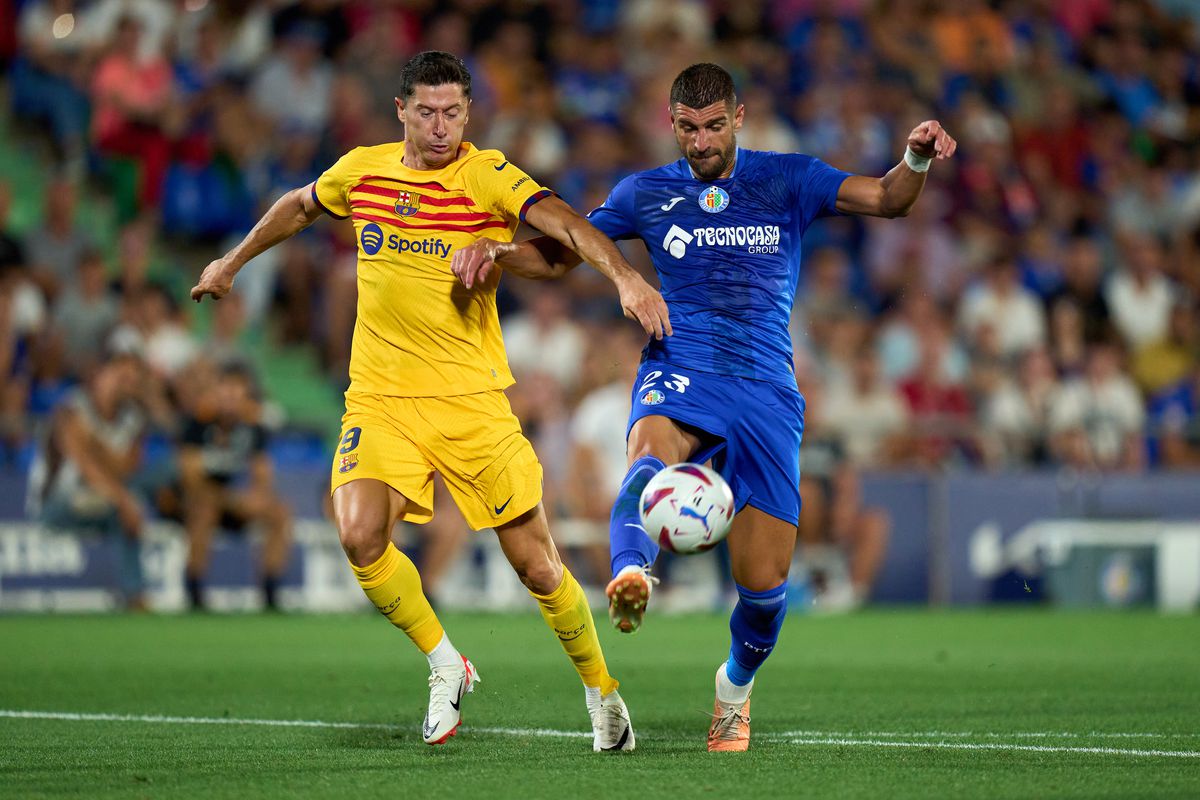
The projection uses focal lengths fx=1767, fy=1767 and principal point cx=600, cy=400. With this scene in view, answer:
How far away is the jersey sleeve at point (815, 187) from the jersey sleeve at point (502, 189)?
994mm

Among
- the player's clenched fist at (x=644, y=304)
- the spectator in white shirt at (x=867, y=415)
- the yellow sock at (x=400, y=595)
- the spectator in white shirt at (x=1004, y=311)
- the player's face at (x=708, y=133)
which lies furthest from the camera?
the spectator in white shirt at (x=1004, y=311)

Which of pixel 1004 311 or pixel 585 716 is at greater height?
pixel 1004 311

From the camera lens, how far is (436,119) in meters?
7.04

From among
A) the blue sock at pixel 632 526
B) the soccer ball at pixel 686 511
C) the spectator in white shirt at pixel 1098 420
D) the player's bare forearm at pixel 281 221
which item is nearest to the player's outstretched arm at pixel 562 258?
the blue sock at pixel 632 526

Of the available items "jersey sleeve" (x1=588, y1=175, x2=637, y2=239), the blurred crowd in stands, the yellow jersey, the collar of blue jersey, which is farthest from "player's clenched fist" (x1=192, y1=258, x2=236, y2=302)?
the blurred crowd in stands

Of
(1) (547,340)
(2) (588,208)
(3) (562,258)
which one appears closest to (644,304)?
(3) (562,258)

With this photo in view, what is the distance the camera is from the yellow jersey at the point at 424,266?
281 inches

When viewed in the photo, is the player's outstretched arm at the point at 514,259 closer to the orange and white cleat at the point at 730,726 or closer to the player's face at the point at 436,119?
the player's face at the point at 436,119

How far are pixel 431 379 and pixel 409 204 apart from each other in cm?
71

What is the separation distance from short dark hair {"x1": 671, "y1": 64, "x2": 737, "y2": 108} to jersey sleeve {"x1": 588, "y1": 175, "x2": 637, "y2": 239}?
19.6 inches

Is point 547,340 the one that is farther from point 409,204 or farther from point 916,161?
point 916,161

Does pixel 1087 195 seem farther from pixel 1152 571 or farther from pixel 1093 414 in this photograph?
pixel 1152 571

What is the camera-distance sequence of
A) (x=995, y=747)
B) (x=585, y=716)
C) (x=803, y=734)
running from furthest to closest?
(x=585, y=716)
(x=803, y=734)
(x=995, y=747)

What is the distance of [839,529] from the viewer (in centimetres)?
1661
